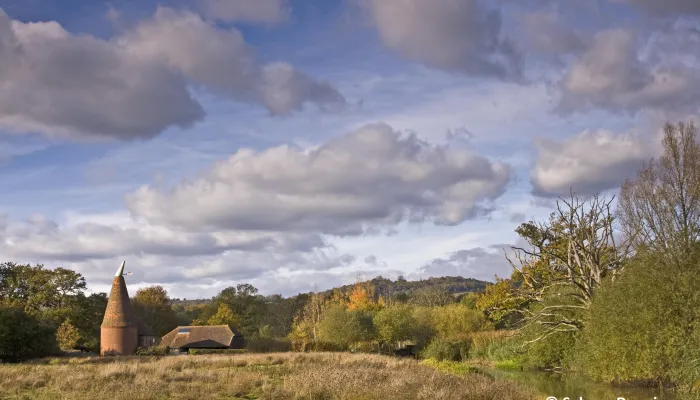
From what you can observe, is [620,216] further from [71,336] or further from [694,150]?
[71,336]

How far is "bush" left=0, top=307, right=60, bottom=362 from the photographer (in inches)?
1836

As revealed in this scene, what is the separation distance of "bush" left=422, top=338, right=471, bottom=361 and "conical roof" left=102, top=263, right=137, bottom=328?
26755 mm

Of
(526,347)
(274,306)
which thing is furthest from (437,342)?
(274,306)


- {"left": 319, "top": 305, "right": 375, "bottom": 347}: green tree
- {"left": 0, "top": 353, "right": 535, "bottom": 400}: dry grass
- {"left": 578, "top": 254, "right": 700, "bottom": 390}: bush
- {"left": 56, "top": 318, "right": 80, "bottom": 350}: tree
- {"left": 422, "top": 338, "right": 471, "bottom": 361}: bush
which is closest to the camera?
{"left": 0, "top": 353, "right": 535, "bottom": 400}: dry grass

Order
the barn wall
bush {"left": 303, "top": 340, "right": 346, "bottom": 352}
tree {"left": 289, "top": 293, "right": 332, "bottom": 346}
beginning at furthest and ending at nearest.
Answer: tree {"left": 289, "top": 293, "right": 332, "bottom": 346}
the barn wall
bush {"left": 303, "top": 340, "right": 346, "bottom": 352}

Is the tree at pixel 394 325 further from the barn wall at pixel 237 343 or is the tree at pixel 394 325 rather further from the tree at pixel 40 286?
the tree at pixel 40 286

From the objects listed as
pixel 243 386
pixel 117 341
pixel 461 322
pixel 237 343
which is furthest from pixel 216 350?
pixel 243 386

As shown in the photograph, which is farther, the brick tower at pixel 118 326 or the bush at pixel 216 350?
the bush at pixel 216 350

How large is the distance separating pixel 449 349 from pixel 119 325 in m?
29.0

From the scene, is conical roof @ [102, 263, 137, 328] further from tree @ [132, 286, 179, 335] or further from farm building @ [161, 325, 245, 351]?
tree @ [132, 286, 179, 335]

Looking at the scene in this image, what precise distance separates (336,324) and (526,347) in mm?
26518

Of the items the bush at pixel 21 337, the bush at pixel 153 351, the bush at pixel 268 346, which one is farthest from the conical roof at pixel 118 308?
the bush at pixel 268 346

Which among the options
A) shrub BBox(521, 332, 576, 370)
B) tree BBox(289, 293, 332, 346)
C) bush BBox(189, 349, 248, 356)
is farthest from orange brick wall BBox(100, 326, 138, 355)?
shrub BBox(521, 332, 576, 370)

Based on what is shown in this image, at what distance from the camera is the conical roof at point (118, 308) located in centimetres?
5672
